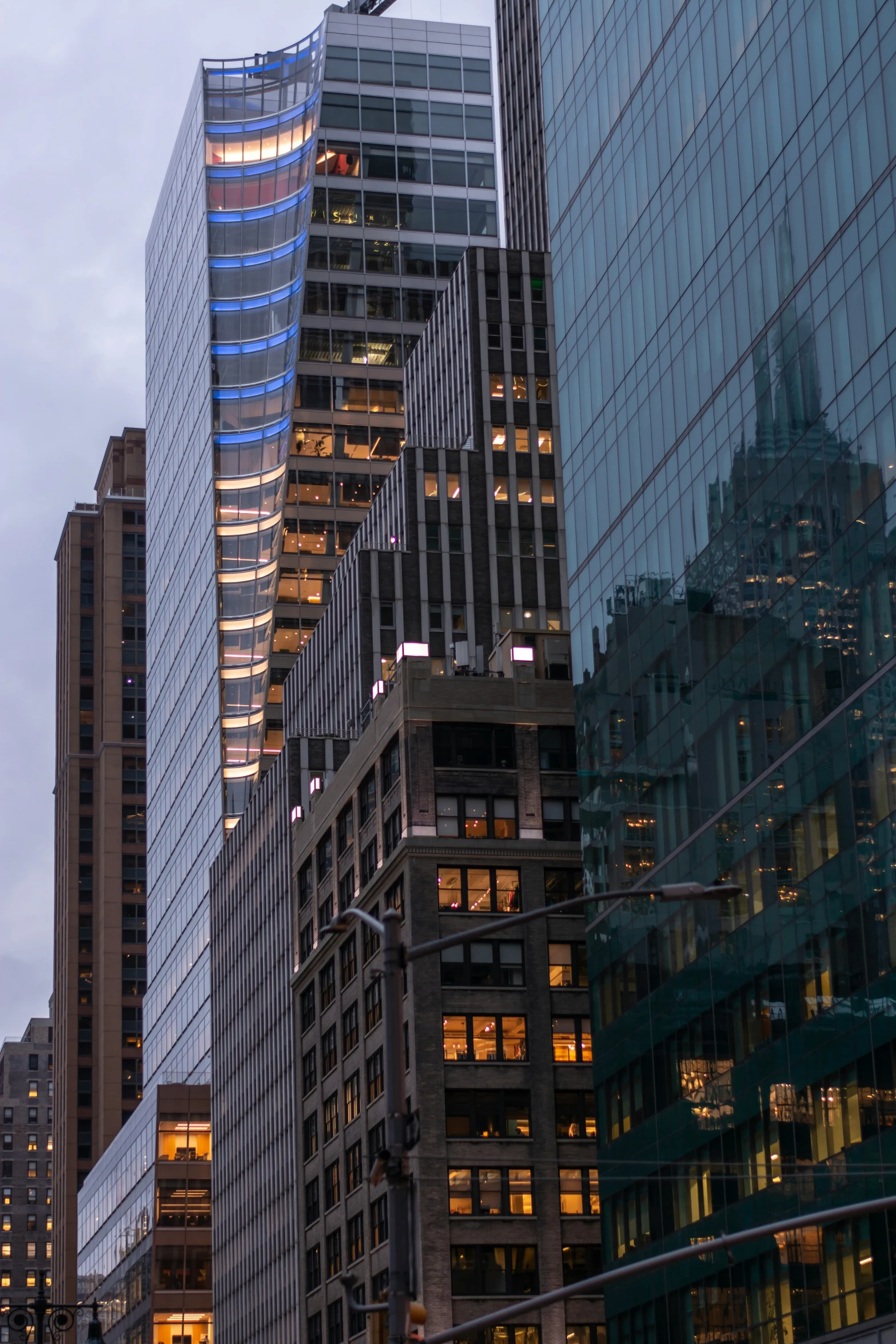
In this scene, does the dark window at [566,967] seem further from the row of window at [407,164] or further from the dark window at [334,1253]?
the row of window at [407,164]

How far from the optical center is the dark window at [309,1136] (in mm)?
126375

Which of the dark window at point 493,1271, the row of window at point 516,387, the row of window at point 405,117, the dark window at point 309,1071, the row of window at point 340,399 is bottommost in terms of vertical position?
the dark window at point 493,1271

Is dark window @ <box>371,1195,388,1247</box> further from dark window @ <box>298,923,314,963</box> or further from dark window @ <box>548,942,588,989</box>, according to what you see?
dark window @ <box>298,923,314,963</box>

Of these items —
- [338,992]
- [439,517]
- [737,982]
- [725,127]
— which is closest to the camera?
[737,982]

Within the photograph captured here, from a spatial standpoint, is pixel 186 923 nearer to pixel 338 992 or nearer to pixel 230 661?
pixel 230 661

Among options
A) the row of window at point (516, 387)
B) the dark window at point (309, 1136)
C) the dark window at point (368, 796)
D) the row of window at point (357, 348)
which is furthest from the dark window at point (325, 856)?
the row of window at point (357, 348)

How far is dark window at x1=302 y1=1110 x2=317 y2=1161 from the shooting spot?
12638 cm

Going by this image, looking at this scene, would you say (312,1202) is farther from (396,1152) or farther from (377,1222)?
(396,1152)

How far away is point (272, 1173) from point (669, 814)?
66710 mm

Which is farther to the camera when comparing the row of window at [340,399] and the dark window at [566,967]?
the row of window at [340,399]

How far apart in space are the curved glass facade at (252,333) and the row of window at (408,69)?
2.08 metres

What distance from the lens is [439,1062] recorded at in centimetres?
10719

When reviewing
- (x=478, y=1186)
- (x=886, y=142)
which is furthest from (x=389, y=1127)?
(x=478, y=1186)

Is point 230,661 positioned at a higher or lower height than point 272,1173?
higher
